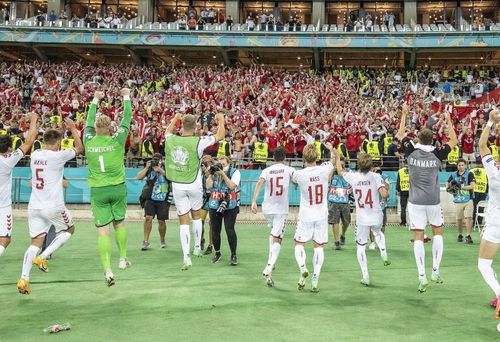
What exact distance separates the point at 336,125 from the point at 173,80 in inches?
521

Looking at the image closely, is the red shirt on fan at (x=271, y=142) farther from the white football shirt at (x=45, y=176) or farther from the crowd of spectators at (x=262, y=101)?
the white football shirt at (x=45, y=176)

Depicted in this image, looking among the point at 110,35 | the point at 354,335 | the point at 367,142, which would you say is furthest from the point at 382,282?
the point at 110,35

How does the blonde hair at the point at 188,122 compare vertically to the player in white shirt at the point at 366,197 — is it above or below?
above

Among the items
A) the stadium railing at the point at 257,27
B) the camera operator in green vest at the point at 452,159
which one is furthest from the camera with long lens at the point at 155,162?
the stadium railing at the point at 257,27

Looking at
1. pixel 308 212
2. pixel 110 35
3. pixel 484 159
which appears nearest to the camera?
pixel 484 159

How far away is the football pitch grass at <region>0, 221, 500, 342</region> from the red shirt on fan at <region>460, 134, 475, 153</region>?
11.1 metres

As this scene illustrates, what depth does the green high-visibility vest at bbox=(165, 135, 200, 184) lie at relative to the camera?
380 inches

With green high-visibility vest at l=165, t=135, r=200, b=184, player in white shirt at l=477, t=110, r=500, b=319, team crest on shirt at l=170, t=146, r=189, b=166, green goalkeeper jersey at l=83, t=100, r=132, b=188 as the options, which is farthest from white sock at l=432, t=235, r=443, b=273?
green goalkeeper jersey at l=83, t=100, r=132, b=188

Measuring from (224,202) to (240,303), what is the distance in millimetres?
3361

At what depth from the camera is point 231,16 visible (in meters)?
44.7

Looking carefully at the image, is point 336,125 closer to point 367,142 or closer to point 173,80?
point 367,142

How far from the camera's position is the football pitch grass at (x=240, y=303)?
6.78 metres

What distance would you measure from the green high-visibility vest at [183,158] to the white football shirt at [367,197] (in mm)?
2554

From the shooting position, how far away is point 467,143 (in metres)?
22.6
